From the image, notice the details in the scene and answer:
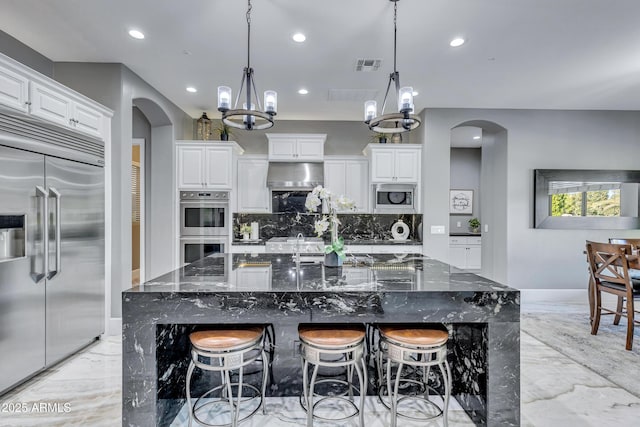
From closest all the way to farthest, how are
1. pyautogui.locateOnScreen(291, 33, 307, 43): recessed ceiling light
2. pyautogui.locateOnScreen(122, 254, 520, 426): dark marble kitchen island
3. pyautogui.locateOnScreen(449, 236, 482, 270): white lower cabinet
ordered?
pyautogui.locateOnScreen(122, 254, 520, 426): dark marble kitchen island, pyautogui.locateOnScreen(291, 33, 307, 43): recessed ceiling light, pyautogui.locateOnScreen(449, 236, 482, 270): white lower cabinet

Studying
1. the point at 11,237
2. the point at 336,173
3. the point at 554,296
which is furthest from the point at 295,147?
the point at 554,296

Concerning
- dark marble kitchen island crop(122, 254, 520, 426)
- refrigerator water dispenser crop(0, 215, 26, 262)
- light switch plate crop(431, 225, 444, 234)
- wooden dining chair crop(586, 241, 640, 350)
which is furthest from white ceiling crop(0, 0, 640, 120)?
dark marble kitchen island crop(122, 254, 520, 426)

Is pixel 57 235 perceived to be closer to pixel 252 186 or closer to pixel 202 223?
pixel 202 223

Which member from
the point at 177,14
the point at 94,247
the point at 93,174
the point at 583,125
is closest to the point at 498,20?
the point at 177,14

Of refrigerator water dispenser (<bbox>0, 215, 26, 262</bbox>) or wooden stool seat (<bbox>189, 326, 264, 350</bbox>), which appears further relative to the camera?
refrigerator water dispenser (<bbox>0, 215, 26, 262</bbox>)

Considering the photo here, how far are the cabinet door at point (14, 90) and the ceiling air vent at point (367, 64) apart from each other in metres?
2.84

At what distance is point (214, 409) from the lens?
6.93 ft

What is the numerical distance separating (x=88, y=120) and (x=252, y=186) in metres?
2.33

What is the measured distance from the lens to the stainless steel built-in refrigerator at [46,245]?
224cm

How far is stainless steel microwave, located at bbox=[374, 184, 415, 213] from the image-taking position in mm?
4867

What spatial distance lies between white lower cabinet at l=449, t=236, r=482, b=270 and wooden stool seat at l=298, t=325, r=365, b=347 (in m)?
5.60

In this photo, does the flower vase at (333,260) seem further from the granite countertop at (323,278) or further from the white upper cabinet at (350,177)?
the white upper cabinet at (350,177)

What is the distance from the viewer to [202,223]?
4.70m

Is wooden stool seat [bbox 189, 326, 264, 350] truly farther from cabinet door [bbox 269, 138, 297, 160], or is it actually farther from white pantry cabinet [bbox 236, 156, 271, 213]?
cabinet door [bbox 269, 138, 297, 160]
